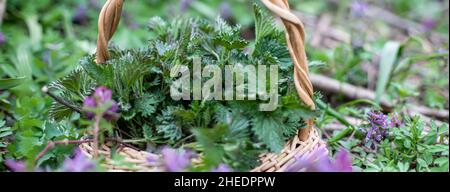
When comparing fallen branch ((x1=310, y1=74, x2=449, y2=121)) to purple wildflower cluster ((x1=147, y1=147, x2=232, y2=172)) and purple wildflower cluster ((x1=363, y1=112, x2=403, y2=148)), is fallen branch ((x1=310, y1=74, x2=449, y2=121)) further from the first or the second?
purple wildflower cluster ((x1=147, y1=147, x2=232, y2=172))

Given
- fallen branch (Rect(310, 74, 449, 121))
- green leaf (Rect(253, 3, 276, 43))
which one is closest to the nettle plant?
green leaf (Rect(253, 3, 276, 43))

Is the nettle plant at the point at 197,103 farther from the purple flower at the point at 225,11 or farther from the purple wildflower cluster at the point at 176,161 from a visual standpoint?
the purple flower at the point at 225,11

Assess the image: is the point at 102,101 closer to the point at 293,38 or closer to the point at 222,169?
the point at 222,169

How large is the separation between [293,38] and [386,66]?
98 cm

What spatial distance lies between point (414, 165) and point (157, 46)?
26.5 inches

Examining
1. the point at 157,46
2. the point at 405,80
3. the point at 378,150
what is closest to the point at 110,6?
the point at 157,46

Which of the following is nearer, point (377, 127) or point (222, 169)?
point (222, 169)

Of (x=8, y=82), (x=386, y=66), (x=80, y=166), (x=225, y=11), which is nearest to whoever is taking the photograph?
(x=80, y=166)

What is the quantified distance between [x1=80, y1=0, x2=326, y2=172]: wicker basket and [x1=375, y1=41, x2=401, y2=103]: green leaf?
788 mm

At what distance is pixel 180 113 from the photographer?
3.34 feet

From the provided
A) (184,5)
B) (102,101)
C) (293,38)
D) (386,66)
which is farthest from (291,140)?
(184,5)

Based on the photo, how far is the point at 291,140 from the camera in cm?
110

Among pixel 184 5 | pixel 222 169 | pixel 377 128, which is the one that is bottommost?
pixel 222 169

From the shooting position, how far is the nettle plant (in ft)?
3.26
